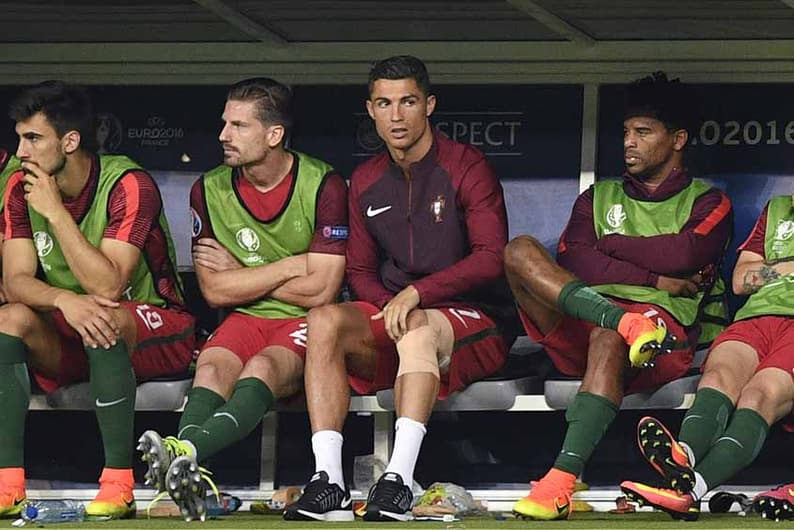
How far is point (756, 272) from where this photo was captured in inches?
300

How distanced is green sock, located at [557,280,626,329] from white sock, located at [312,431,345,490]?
0.90 m

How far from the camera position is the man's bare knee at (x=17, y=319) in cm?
728

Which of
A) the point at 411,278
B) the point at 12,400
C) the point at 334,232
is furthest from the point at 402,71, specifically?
the point at 12,400

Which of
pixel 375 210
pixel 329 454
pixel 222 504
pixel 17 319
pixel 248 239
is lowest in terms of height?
pixel 222 504

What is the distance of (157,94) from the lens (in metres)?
8.70

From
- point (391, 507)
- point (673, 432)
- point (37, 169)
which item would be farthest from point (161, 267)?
point (673, 432)

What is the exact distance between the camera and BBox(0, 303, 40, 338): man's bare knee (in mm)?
7281

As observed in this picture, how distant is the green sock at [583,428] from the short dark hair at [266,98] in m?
1.67

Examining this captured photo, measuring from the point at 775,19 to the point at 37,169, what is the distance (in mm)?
2873

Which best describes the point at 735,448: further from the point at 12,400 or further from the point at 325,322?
the point at 12,400

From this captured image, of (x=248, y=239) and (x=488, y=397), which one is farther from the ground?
(x=248, y=239)

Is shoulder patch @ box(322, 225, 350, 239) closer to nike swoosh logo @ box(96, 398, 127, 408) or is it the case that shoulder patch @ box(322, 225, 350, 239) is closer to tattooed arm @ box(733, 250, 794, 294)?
nike swoosh logo @ box(96, 398, 127, 408)

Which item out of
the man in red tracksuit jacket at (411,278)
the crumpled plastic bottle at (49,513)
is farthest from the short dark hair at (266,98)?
the crumpled plastic bottle at (49,513)

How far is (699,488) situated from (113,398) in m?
2.00
